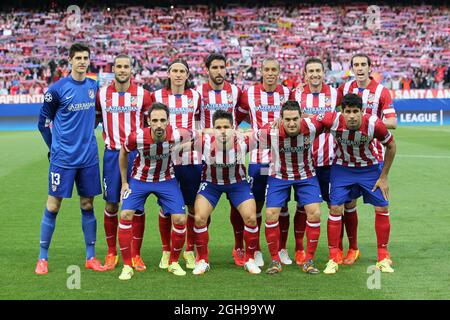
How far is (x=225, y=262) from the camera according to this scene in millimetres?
7039

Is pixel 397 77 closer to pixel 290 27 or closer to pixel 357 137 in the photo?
pixel 290 27

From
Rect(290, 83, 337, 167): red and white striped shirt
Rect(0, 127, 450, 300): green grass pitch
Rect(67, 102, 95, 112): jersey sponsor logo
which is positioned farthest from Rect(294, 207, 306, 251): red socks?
Rect(67, 102, 95, 112): jersey sponsor logo

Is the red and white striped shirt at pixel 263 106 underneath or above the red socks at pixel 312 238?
above

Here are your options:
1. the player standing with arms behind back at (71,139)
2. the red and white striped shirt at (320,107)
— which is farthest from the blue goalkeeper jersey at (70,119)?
the red and white striped shirt at (320,107)

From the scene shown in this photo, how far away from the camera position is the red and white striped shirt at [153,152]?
6469 mm

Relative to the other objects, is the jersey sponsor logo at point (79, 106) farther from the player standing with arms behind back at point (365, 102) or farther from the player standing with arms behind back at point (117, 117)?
the player standing with arms behind back at point (365, 102)

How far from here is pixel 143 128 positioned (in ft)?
22.1

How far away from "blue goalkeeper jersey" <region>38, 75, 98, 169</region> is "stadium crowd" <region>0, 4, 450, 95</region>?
75.5 feet

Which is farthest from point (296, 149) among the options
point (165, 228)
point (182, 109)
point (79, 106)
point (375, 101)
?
point (79, 106)

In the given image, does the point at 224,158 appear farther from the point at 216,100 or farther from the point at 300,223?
the point at 300,223

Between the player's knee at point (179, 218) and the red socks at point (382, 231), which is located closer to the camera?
the player's knee at point (179, 218)

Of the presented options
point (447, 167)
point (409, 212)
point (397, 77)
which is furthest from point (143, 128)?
point (397, 77)

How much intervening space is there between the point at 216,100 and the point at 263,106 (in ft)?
1.48

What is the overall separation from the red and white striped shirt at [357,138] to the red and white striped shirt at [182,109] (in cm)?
117
